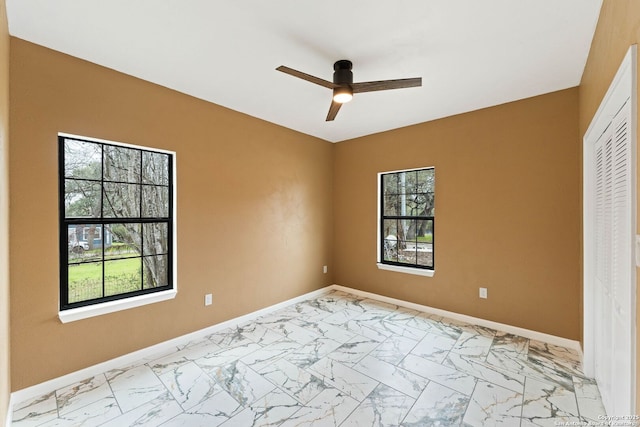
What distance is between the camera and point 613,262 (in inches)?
67.2

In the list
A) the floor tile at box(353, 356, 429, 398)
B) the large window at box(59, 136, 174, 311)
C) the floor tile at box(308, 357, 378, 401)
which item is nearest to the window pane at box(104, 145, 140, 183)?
the large window at box(59, 136, 174, 311)

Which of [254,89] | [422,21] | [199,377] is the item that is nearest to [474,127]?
[422,21]

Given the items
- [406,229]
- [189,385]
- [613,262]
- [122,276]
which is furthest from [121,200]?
[613,262]

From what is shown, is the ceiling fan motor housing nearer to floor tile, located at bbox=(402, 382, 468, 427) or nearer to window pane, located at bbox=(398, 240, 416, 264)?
floor tile, located at bbox=(402, 382, 468, 427)

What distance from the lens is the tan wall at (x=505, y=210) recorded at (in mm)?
2805

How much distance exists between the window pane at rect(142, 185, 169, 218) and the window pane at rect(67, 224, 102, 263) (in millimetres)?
429

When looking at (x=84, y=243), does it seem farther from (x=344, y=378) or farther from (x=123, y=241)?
(x=344, y=378)

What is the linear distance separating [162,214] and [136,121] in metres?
A: 0.92

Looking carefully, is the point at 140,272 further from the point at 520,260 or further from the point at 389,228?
the point at 520,260

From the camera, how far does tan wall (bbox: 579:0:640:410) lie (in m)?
1.14

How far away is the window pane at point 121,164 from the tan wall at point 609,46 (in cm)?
347

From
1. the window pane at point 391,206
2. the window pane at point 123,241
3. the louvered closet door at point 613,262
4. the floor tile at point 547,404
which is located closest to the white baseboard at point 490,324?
the louvered closet door at point 613,262

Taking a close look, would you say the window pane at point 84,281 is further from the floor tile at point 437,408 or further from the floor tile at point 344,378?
the floor tile at point 437,408

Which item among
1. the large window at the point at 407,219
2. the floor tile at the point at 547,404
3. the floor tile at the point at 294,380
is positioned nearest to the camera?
the floor tile at the point at 547,404
